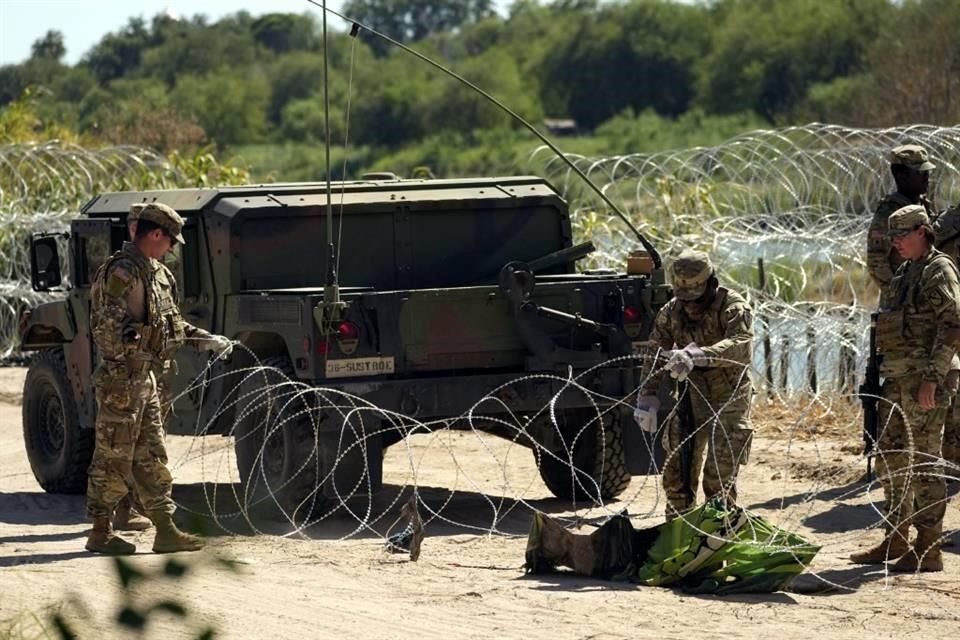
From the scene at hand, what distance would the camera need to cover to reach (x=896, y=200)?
9492 mm

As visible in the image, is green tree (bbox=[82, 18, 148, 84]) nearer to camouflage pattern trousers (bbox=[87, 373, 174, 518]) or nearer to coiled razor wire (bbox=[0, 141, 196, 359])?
coiled razor wire (bbox=[0, 141, 196, 359])

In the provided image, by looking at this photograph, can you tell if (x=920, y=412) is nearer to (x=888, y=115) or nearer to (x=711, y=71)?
(x=888, y=115)

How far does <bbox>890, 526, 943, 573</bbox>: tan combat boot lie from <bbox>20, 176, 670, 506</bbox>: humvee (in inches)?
54.4

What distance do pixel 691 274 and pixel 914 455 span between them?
4.05ft

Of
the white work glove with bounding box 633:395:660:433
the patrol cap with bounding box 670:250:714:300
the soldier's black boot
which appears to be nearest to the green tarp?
the soldier's black boot

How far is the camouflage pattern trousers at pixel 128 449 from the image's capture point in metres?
8.91

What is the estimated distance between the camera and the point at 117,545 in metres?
8.98

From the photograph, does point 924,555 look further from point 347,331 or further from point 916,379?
point 347,331

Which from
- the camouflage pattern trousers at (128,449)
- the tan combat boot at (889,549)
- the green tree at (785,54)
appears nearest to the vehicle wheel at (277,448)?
the camouflage pattern trousers at (128,449)

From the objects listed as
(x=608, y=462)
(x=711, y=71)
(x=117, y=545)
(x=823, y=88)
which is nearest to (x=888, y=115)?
(x=823, y=88)

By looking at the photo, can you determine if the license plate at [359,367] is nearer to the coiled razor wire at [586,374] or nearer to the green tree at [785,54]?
the coiled razor wire at [586,374]

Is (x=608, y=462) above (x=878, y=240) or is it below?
below

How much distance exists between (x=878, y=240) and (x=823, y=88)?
42825mm

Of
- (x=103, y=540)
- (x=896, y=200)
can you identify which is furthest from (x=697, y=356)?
(x=103, y=540)
